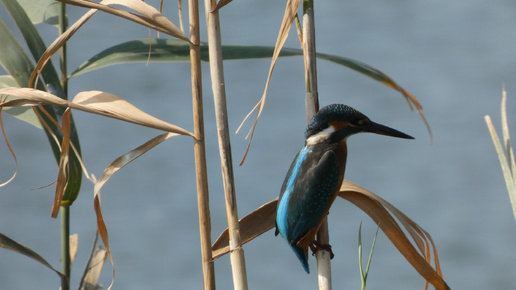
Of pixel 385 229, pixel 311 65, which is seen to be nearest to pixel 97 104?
pixel 311 65

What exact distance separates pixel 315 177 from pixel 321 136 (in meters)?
0.05

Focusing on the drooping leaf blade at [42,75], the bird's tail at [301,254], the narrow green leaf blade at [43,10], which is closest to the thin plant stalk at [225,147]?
the bird's tail at [301,254]

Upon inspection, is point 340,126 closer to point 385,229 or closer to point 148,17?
point 385,229

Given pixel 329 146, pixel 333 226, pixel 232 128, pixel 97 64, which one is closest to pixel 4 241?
pixel 97 64

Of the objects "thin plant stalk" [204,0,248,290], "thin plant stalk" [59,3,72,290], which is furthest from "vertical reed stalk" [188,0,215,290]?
"thin plant stalk" [59,3,72,290]

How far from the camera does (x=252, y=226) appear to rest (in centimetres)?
73

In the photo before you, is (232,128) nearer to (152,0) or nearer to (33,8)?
(152,0)

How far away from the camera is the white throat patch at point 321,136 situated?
0.75 m

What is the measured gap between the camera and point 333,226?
315 centimetres

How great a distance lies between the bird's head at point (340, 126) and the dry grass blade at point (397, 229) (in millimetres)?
59

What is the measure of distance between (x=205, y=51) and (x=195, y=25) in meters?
0.15

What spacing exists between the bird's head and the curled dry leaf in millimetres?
59

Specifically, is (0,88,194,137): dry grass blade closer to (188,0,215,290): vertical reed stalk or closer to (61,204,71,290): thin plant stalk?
(188,0,215,290): vertical reed stalk

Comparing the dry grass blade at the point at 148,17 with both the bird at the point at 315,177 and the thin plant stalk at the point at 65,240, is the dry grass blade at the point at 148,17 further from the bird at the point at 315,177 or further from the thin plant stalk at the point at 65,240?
the thin plant stalk at the point at 65,240
